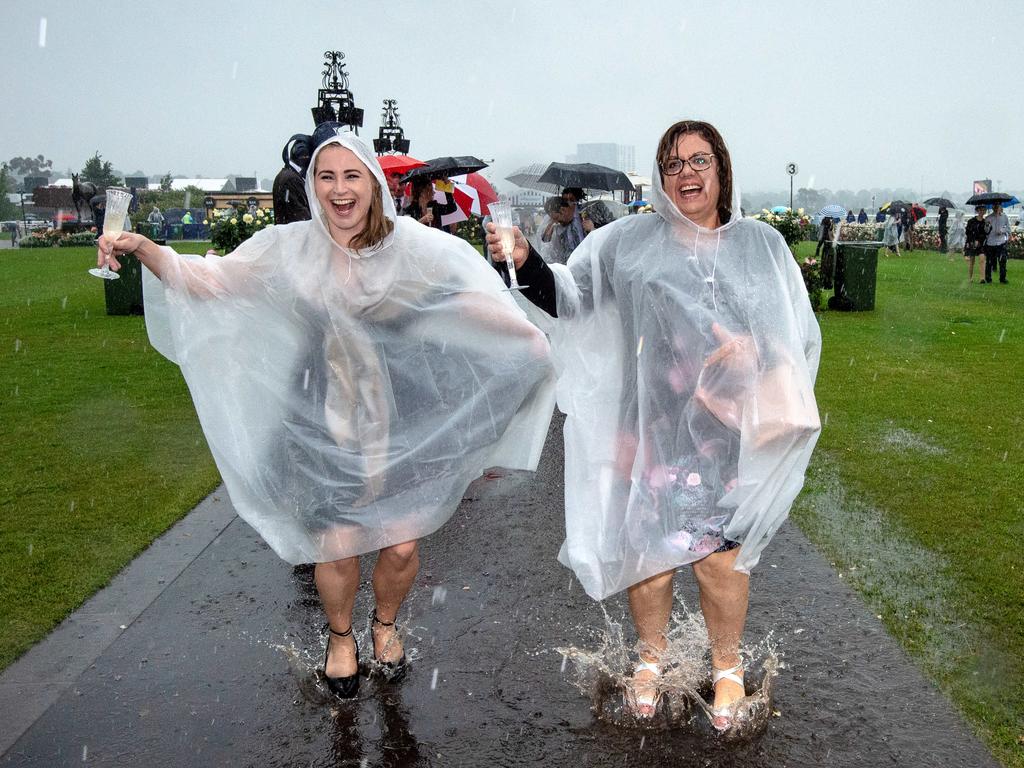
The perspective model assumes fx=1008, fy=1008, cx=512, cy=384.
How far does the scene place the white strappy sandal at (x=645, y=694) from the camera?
11.4 feet

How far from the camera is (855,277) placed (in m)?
16.5

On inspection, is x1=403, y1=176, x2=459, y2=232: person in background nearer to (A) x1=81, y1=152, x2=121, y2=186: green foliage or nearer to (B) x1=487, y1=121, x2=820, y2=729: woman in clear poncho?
(B) x1=487, y1=121, x2=820, y2=729: woman in clear poncho

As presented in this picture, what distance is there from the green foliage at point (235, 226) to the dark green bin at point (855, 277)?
919 cm

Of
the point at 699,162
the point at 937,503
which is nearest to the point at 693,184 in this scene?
the point at 699,162

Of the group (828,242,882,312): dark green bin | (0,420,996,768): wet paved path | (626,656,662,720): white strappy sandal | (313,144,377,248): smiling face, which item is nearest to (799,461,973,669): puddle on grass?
(0,420,996,768): wet paved path

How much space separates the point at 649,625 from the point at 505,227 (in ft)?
4.97

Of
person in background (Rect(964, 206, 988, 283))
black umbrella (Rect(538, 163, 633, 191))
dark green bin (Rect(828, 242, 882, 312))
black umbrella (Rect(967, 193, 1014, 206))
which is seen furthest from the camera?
black umbrella (Rect(967, 193, 1014, 206))

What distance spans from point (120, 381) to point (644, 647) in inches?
338

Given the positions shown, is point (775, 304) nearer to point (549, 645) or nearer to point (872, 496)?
point (549, 645)

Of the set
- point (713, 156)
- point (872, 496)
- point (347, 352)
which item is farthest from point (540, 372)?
point (872, 496)

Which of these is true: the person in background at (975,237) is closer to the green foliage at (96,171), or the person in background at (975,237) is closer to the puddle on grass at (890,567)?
the puddle on grass at (890,567)

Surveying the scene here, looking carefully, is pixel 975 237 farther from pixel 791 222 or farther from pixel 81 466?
pixel 81 466

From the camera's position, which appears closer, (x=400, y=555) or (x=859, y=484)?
(x=400, y=555)

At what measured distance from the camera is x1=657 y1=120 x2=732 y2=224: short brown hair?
135 inches
